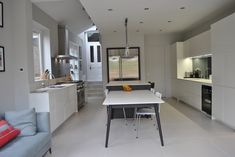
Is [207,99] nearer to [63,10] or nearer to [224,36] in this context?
[224,36]

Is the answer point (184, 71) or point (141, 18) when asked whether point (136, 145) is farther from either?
point (184, 71)

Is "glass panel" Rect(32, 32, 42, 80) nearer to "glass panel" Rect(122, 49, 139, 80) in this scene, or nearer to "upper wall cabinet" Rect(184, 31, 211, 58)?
"glass panel" Rect(122, 49, 139, 80)

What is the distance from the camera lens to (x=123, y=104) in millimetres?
3314

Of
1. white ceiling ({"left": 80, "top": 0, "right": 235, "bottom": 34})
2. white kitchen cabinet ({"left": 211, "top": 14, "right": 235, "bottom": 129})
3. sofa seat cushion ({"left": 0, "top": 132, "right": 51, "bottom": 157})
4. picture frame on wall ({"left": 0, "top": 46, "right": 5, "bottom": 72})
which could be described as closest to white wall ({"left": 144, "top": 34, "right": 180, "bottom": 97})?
white ceiling ({"left": 80, "top": 0, "right": 235, "bottom": 34})

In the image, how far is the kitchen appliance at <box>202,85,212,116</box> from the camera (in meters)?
5.30

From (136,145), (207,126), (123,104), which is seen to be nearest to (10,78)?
(123,104)

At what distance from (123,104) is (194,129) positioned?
1892 mm

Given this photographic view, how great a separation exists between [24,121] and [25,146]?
0.59m

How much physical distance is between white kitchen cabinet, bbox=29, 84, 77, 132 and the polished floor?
259mm

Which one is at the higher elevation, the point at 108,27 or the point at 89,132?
the point at 108,27

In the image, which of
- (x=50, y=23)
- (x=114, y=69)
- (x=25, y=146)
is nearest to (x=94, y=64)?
(x=114, y=69)

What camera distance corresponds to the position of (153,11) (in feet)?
17.2

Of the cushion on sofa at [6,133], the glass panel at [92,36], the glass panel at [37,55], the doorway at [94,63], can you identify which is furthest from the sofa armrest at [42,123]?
the glass panel at [92,36]

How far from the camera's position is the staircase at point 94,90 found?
9.76 m
